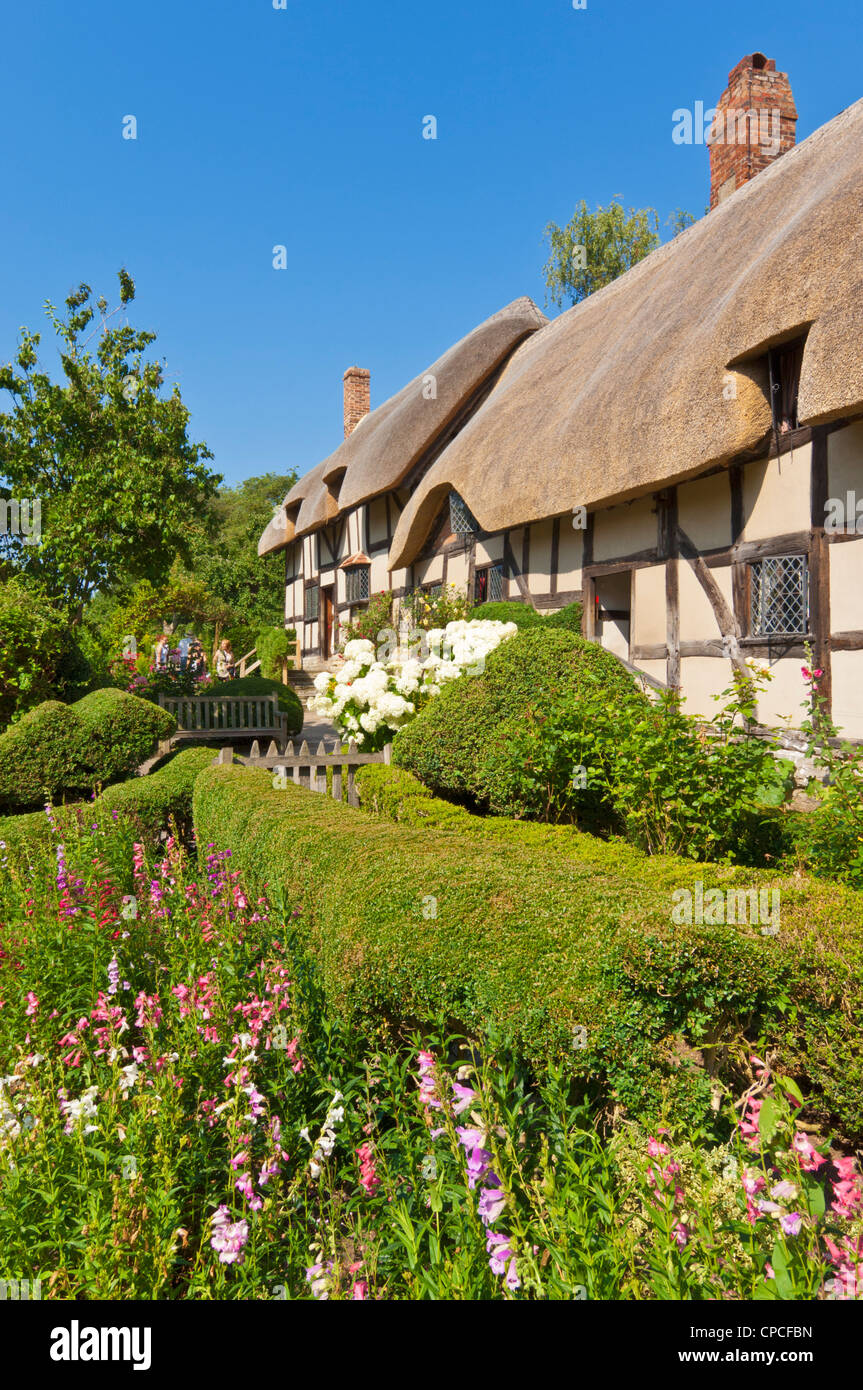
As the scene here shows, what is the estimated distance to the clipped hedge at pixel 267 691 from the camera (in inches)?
523

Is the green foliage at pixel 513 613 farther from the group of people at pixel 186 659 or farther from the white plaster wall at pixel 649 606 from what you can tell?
the group of people at pixel 186 659

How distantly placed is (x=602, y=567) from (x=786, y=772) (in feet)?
17.8

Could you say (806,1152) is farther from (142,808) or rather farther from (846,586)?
(142,808)

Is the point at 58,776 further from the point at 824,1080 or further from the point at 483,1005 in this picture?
the point at 824,1080

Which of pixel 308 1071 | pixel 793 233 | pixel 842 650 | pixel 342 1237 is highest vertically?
pixel 793 233

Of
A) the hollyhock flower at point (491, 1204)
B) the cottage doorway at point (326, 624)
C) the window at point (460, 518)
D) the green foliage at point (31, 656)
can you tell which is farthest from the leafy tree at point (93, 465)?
the hollyhock flower at point (491, 1204)

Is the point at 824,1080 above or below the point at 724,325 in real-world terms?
below

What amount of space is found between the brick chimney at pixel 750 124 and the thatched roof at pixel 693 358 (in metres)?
1.27

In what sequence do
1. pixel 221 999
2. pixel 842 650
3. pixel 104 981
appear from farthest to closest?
pixel 842 650, pixel 104 981, pixel 221 999

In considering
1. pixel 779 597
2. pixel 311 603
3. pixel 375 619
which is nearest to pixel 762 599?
pixel 779 597

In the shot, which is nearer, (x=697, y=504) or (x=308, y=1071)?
(x=308, y=1071)

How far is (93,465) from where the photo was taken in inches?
509

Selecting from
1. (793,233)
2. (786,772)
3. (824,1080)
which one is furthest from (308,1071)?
(793,233)

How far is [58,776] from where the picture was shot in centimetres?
883
